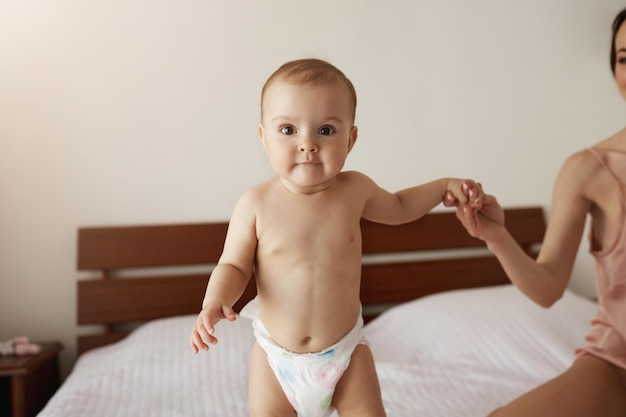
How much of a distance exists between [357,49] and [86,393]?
1.41 meters

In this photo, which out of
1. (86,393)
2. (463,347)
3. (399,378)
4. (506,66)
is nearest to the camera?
(86,393)

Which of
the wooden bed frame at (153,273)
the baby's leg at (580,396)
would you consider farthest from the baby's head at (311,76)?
the wooden bed frame at (153,273)

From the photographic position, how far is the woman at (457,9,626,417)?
1.17 metres

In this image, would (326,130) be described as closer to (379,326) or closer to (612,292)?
(612,292)

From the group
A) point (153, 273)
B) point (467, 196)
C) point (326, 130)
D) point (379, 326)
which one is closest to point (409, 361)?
point (379, 326)

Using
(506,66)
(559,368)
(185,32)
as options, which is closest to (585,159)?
(559,368)

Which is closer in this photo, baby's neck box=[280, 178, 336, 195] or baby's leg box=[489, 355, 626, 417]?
baby's neck box=[280, 178, 336, 195]

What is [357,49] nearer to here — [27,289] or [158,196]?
[158,196]

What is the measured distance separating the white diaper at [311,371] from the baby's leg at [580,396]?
0.42m

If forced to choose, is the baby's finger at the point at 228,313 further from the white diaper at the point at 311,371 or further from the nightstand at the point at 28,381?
the nightstand at the point at 28,381

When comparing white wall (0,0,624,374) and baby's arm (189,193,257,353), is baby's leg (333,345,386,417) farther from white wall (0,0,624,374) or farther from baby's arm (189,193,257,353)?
white wall (0,0,624,374)

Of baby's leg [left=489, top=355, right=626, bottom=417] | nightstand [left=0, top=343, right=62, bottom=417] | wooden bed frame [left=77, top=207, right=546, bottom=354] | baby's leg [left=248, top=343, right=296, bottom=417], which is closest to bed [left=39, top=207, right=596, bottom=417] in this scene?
wooden bed frame [left=77, top=207, right=546, bottom=354]

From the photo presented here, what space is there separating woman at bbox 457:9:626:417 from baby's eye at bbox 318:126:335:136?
0.41 metres

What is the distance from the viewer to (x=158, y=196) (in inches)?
87.0
